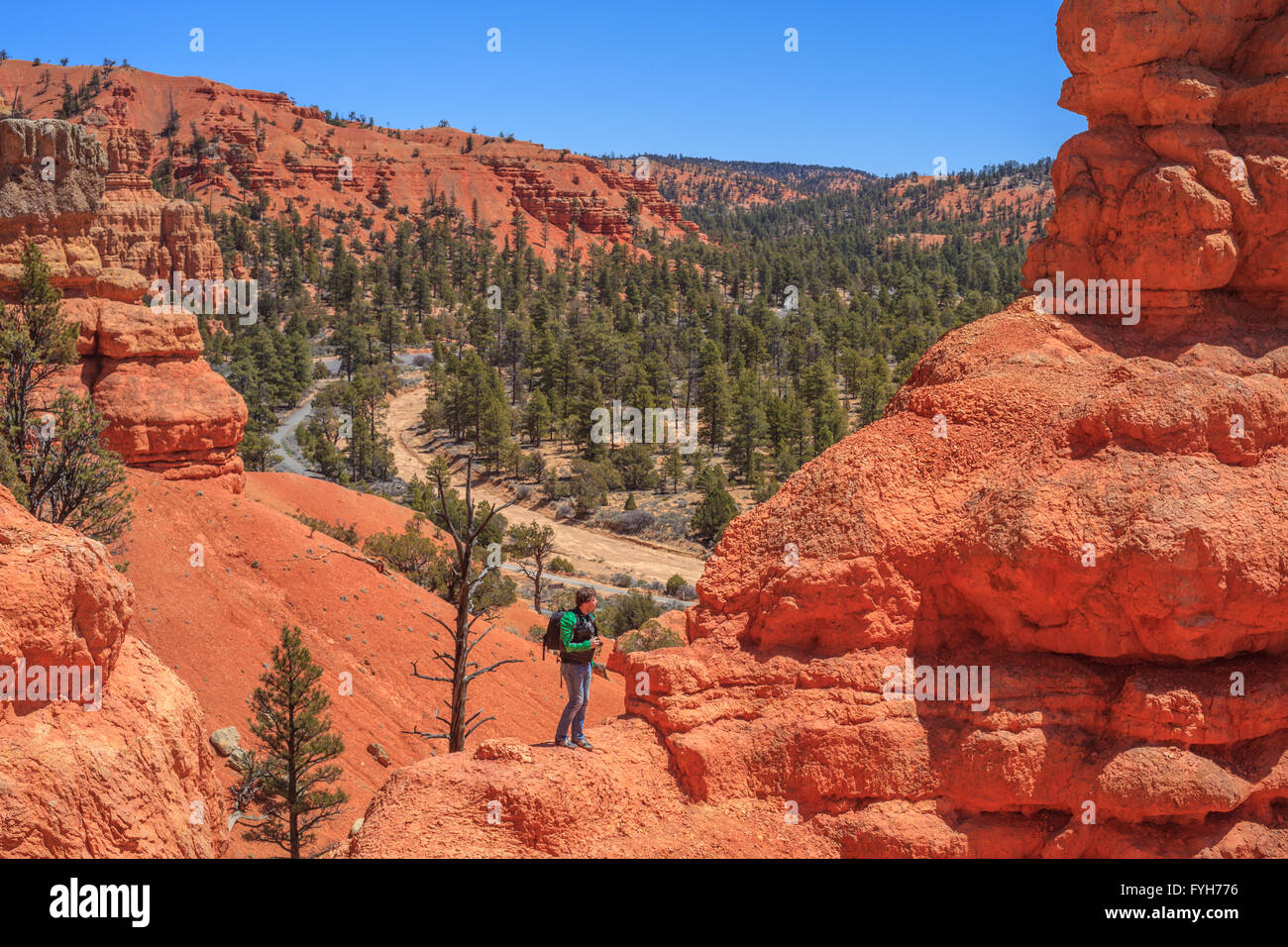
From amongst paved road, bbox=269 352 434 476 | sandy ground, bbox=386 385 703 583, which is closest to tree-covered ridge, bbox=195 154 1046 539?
paved road, bbox=269 352 434 476

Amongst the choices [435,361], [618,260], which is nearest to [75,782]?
[435,361]

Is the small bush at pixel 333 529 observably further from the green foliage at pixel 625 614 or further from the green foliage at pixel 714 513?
the green foliage at pixel 714 513

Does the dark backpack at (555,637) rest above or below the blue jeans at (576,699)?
above

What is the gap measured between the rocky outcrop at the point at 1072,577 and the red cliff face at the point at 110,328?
57.8ft

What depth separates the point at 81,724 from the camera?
7984 millimetres

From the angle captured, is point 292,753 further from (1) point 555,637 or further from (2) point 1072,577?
(2) point 1072,577

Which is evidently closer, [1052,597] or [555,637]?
[1052,597]

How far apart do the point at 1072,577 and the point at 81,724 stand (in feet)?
27.3

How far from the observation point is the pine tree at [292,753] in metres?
15.5

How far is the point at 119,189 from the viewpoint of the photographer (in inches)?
2207

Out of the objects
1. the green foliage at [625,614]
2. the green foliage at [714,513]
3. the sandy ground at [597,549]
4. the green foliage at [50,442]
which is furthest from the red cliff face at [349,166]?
the green foliage at [50,442]

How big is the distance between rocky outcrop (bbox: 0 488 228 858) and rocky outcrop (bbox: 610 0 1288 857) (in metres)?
4.22

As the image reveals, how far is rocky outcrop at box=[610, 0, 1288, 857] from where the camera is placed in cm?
868

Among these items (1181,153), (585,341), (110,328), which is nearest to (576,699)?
(1181,153)
